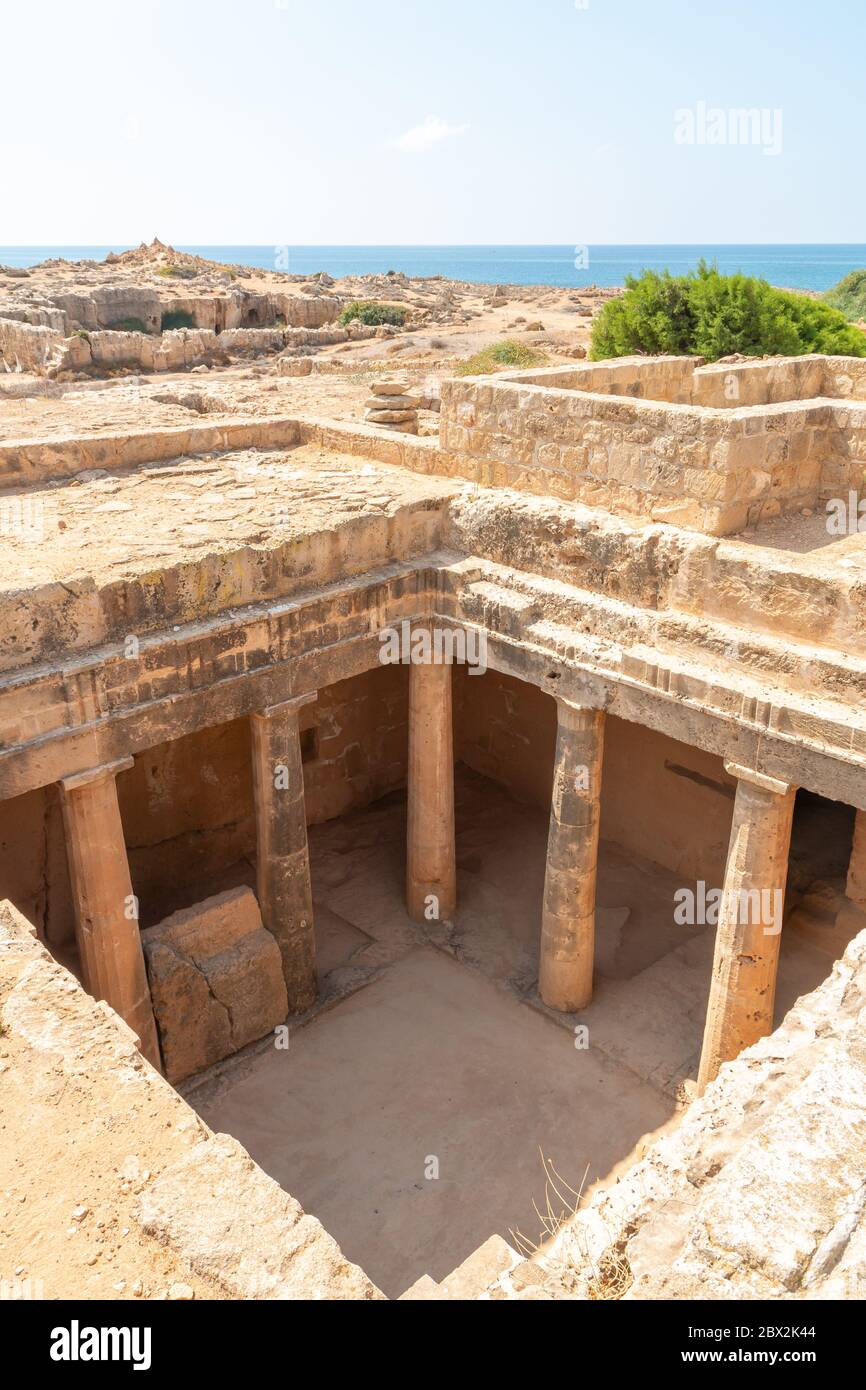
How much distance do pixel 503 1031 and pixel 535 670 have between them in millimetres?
3474

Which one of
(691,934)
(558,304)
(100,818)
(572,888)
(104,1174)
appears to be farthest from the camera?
(558,304)

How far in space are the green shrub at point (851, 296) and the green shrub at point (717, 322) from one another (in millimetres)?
25180

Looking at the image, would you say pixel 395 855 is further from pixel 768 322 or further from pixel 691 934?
pixel 768 322

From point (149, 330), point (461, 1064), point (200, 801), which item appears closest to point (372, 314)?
point (149, 330)

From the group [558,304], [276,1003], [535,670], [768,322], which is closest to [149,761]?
[276,1003]

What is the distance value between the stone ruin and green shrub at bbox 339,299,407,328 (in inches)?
865

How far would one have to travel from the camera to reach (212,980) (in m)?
8.84

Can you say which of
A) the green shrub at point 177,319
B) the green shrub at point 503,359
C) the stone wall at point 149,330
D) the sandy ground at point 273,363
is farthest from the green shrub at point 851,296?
the green shrub at point 177,319

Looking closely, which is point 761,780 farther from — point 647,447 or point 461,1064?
point 461,1064

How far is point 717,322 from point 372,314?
49.1 ft

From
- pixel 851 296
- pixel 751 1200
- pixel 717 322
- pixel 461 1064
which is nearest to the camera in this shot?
Result: pixel 751 1200

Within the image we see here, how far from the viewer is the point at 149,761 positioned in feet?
35.3

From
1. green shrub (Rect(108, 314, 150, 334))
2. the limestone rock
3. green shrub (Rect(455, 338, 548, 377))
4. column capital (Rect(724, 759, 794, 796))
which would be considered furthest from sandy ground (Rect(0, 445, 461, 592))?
green shrub (Rect(108, 314, 150, 334))

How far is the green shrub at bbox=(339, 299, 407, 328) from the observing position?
31.7m
